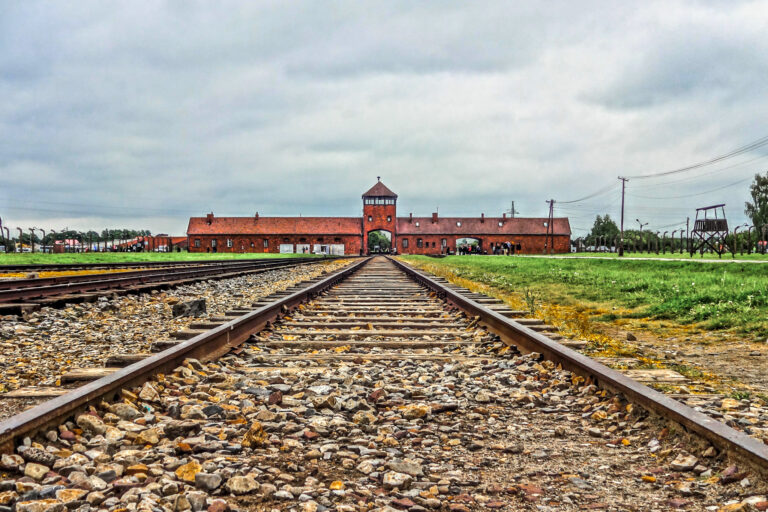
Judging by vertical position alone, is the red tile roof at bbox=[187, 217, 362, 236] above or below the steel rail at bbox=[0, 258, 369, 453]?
above

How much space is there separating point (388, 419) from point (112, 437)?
137 cm

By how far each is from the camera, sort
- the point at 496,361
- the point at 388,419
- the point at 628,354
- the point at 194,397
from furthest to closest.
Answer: the point at 628,354 < the point at 496,361 < the point at 194,397 < the point at 388,419

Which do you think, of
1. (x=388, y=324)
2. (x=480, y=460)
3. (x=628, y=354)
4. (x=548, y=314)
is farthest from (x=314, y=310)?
(x=480, y=460)

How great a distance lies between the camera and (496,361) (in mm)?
4480

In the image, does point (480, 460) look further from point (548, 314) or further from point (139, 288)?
point (139, 288)

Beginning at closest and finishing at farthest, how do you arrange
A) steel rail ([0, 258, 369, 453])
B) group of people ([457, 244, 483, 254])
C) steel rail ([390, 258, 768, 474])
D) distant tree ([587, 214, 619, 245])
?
steel rail ([390, 258, 768, 474]) < steel rail ([0, 258, 369, 453]) < group of people ([457, 244, 483, 254]) < distant tree ([587, 214, 619, 245])

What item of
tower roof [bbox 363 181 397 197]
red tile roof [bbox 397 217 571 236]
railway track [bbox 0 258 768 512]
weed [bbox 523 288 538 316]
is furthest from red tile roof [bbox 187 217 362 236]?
railway track [bbox 0 258 768 512]

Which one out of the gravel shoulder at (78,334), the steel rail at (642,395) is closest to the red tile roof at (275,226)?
the gravel shoulder at (78,334)

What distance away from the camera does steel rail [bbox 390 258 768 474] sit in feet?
6.84

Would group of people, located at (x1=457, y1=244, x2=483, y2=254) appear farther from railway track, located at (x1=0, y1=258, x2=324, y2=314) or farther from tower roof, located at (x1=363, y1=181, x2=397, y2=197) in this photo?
railway track, located at (x1=0, y1=258, x2=324, y2=314)

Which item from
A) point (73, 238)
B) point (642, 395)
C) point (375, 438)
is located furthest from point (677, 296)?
point (73, 238)

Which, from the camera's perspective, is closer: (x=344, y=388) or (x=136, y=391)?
(x=136, y=391)

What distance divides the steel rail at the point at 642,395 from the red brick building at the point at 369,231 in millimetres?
81473

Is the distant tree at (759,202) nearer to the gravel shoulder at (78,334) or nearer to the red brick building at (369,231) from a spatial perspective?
the red brick building at (369,231)
